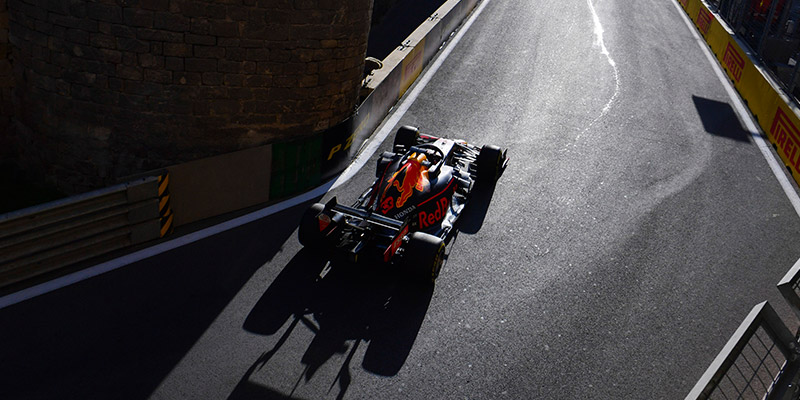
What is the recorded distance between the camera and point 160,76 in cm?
917

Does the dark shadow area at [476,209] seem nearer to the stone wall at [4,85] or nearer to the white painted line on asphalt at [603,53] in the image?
the white painted line on asphalt at [603,53]

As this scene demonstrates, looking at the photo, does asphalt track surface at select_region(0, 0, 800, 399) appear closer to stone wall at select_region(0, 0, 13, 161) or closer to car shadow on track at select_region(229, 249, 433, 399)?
car shadow on track at select_region(229, 249, 433, 399)

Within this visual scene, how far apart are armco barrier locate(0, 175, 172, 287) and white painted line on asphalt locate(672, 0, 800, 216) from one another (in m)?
10.2

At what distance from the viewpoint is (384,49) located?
65.6 feet

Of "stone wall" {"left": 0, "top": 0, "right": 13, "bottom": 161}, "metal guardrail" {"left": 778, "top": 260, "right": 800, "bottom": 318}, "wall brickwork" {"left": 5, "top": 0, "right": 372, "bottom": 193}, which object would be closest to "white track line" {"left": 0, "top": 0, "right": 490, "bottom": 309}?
"wall brickwork" {"left": 5, "top": 0, "right": 372, "bottom": 193}

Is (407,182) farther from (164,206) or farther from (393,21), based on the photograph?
(393,21)

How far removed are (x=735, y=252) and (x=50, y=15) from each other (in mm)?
10210

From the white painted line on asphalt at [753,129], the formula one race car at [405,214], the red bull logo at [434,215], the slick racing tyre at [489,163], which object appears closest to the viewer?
the formula one race car at [405,214]

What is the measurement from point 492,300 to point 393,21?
48.9 feet

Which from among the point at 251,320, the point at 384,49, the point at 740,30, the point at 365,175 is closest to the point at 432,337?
the point at 251,320

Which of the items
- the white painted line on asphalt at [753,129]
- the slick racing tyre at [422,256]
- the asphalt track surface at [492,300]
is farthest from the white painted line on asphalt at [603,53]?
the slick racing tyre at [422,256]

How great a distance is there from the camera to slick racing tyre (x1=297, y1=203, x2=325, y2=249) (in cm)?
866

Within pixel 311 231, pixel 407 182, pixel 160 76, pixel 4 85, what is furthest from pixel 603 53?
pixel 4 85

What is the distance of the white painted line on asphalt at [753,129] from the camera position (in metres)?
12.0
